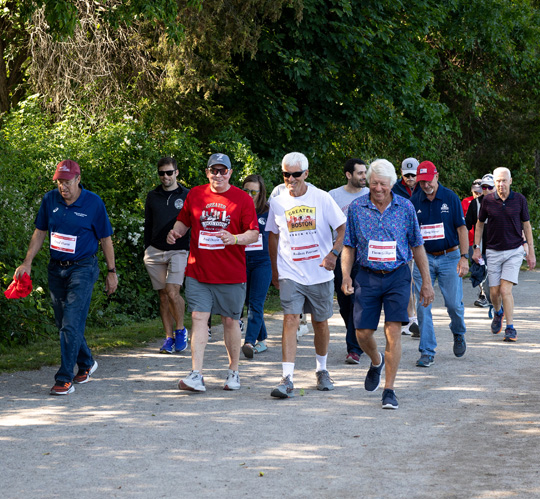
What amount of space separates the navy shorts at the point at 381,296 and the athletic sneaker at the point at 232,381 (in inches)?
50.2

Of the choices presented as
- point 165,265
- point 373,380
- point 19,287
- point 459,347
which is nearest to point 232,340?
point 373,380

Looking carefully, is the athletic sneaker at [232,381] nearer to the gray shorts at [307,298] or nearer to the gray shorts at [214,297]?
the gray shorts at [214,297]

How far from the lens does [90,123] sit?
1711 cm

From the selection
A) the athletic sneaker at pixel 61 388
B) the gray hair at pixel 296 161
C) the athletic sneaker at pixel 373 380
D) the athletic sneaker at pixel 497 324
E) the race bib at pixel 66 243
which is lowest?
the athletic sneaker at pixel 61 388

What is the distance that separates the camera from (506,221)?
36.0 ft

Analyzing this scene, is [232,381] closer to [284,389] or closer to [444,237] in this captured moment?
[284,389]

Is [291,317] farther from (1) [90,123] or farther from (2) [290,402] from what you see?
(1) [90,123]

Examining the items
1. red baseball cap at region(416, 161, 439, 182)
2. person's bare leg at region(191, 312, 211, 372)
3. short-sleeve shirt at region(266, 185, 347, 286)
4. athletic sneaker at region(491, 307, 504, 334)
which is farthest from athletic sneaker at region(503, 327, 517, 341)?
person's bare leg at region(191, 312, 211, 372)

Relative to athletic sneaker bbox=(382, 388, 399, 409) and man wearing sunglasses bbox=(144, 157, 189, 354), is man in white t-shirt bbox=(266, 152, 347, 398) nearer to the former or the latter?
athletic sneaker bbox=(382, 388, 399, 409)

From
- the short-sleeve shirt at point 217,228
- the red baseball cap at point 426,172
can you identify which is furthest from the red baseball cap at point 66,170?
the red baseball cap at point 426,172

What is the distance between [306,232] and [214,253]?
0.84m

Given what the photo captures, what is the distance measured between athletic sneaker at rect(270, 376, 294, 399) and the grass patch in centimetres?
276

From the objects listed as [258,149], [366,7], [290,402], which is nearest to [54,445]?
[290,402]

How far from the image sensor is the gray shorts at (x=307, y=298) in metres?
7.68
